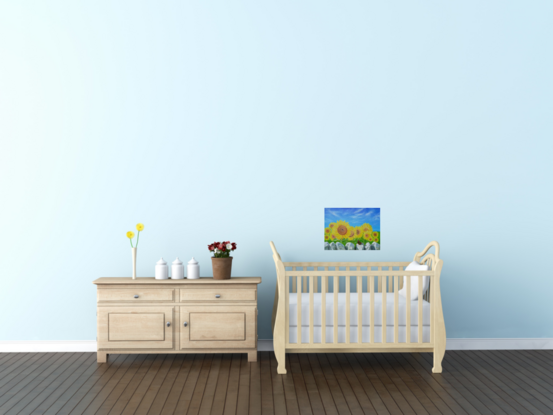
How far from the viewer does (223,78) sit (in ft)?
12.9

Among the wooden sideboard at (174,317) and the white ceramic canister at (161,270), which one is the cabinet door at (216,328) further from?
the white ceramic canister at (161,270)

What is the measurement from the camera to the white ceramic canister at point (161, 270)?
3529mm

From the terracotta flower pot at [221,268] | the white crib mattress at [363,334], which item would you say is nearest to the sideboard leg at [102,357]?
the terracotta flower pot at [221,268]

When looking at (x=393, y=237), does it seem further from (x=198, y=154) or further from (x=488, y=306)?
(x=198, y=154)

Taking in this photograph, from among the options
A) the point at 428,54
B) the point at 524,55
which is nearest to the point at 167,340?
the point at 428,54

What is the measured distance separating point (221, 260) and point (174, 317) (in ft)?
1.80

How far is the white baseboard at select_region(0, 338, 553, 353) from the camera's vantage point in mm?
3816

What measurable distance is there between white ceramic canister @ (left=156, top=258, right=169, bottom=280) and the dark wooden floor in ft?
2.13

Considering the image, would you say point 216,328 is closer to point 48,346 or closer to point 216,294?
point 216,294

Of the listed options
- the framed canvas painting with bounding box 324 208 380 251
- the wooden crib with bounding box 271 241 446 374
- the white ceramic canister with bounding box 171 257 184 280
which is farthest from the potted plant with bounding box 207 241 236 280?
the framed canvas painting with bounding box 324 208 380 251

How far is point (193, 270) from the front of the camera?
3543mm

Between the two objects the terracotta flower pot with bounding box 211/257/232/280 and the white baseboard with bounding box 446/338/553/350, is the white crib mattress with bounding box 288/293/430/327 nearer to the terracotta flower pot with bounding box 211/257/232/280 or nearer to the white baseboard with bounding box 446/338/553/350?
the terracotta flower pot with bounding box 211/257/232/280

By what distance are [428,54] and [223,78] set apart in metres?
1.79

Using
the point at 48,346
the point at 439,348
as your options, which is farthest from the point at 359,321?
the point at 48,346
